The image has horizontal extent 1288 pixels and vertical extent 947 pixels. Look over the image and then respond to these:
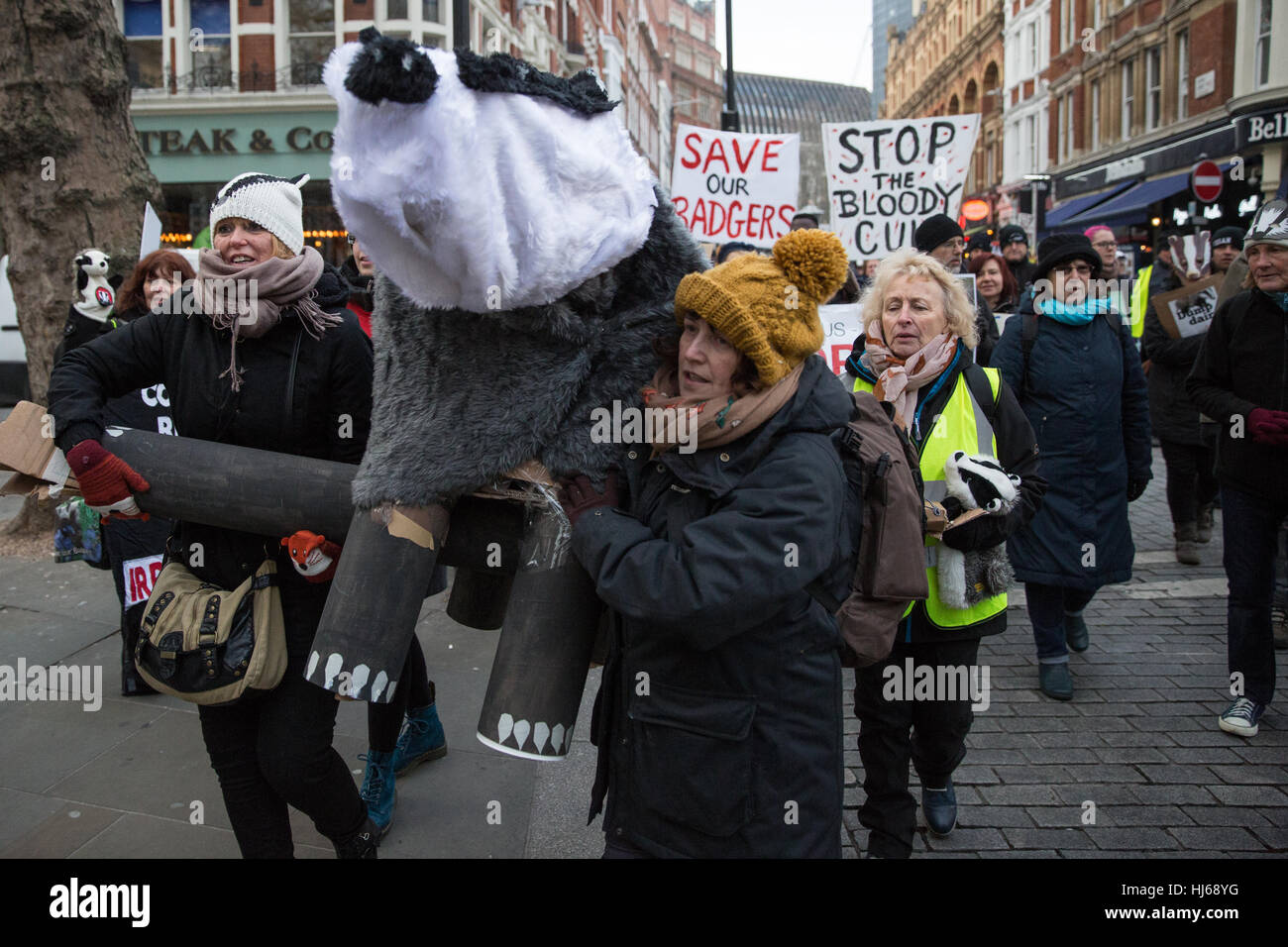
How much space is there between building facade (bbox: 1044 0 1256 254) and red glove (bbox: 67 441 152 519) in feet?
55.4

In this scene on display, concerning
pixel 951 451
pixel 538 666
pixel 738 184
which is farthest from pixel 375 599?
pixel 738 184

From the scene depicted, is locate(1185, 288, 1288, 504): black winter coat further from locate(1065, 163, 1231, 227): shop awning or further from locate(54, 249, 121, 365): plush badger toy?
locate(1065, 163, 1231, 227): shop awning

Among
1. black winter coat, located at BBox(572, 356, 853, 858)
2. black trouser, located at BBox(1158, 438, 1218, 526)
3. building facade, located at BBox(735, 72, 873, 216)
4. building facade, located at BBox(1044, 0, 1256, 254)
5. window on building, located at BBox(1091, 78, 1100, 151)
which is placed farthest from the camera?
building facade, located at BBox(735, 72, 873, 216)

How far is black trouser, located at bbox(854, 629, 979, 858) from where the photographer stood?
2.96 metres

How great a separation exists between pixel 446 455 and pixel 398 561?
0.24 m

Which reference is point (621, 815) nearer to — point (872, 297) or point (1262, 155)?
point (872, 297)

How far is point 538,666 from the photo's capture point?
1885 mm

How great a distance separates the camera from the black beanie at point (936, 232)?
5598 millimetres

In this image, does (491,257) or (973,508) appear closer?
(491,257)

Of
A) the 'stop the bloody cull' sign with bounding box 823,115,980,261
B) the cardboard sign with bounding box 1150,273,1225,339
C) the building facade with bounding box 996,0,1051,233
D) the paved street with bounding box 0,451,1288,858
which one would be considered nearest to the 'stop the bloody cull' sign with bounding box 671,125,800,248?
the 'stop the bloody cull' sign with bounding box 823,115,980,261

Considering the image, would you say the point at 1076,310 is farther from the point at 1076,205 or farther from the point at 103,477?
the point at 1076,205

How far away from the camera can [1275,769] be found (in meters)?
3.68

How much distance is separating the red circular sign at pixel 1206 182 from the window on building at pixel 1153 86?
14834mm

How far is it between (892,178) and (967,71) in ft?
149
